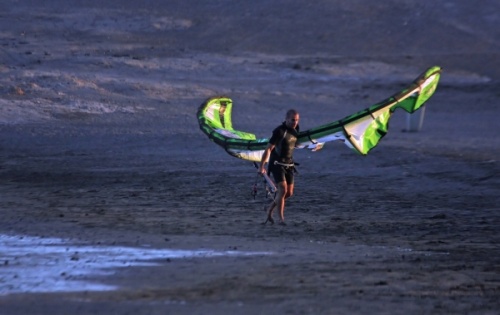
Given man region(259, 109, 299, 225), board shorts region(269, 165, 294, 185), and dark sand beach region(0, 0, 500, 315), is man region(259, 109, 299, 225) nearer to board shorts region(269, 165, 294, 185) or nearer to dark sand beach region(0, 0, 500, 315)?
board shorts region(269, 165, 294, 185)

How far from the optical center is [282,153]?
1474 centimetres

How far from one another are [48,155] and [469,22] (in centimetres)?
4309

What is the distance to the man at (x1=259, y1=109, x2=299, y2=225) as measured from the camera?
14633mm

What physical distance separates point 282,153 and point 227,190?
4.64 meters

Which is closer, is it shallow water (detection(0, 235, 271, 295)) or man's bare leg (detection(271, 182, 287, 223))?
shallow water (detection(0, 235, 271, 295))

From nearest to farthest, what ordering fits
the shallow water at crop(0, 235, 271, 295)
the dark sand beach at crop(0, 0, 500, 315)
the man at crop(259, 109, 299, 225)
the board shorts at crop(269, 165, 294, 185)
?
the dark sand beach at crop(0, 0, 500, 315)
the shallow water at crop(0, 235, 271, 295)
the man at crop(259, 109, 299, 225)
the board shorts at crop(269, 165, 294, 185)

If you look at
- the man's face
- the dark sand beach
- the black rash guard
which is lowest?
the dark sand beach

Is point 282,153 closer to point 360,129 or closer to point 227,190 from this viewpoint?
point 360,129

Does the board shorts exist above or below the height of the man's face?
below

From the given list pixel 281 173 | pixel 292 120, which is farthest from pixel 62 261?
pixel 292 120

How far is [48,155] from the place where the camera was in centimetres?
2403

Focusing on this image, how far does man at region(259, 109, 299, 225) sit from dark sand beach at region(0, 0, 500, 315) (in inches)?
22.7

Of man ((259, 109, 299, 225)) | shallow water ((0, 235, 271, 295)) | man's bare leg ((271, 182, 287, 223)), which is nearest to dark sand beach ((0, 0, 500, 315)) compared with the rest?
shallow water ((0, 235, 271, 295))

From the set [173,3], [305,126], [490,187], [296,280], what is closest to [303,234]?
[296,280]
